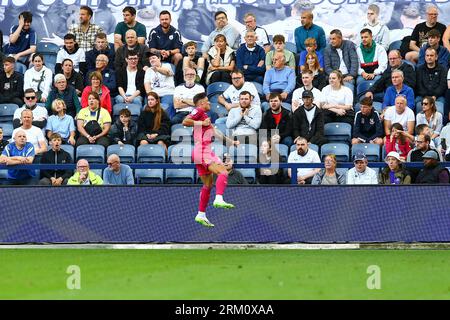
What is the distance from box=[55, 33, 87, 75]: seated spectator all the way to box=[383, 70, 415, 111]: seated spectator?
261 inches

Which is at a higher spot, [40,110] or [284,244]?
[40,110]

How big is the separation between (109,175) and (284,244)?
3461mm

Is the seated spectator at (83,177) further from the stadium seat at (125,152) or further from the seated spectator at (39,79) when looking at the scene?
the seated spectator at (39,79)

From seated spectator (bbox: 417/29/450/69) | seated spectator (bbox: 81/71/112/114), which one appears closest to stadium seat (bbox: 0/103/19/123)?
seated spectator (bbox: 81/71/112/114)

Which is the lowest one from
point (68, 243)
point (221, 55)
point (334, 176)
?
point (68, 243)

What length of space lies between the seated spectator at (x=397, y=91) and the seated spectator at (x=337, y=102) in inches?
28.1

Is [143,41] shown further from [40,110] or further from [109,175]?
[109,175]

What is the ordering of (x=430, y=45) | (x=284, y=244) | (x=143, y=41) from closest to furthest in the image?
(x=284, y=244), (x=430, y=45), (x=143, y=41)

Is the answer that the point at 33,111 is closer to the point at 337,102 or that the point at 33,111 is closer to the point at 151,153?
the point at 151,153

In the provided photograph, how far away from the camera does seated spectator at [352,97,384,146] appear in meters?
21.5

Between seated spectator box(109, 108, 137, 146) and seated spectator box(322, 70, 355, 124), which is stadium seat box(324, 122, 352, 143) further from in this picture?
seated spectator box(109, 108, 137, 146)

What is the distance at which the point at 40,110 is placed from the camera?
23.2 m

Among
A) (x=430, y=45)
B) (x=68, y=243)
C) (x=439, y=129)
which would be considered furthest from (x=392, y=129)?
(x=68, y=243)

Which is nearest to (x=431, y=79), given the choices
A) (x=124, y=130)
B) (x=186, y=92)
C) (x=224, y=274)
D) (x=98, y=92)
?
(x=186, y=92)
